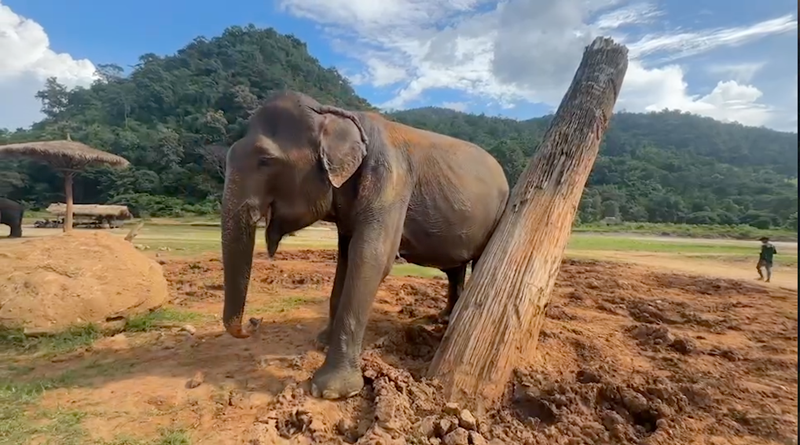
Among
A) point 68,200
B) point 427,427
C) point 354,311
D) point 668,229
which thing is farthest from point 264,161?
point 668,229

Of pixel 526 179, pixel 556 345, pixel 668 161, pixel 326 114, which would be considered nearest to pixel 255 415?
pixel 326 114

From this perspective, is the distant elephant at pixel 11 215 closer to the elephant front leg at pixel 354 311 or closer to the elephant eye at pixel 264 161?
the elephant eye at pixel 264 161

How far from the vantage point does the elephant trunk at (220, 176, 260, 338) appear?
3.60m

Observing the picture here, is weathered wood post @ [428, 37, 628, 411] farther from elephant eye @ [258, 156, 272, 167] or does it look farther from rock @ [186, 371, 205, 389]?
elephant eye @ [258, 156, 272, 167]

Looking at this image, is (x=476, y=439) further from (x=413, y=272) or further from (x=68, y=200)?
(x=68, y=200)

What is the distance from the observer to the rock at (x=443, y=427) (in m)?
3.06

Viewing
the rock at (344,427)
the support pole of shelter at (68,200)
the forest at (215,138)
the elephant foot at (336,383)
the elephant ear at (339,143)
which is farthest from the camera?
the forest at (215,138)

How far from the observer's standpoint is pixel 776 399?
3572 millimetres

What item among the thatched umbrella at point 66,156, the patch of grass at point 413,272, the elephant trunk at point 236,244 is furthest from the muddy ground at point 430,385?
the thatched umbrella at point 66,156

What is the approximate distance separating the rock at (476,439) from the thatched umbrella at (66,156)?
16.6 meters

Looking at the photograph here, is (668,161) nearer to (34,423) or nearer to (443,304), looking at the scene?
(443,304)

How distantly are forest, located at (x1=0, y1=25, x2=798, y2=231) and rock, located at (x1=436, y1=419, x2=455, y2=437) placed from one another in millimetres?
13543

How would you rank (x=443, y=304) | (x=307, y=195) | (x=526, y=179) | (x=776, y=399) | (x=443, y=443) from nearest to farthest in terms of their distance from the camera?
(x=443, y=443) < (x=776, y=399) < (x=307, y=195) < (x=526, y=179) < (x=443, y=304)

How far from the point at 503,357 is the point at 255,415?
180 centimetres
